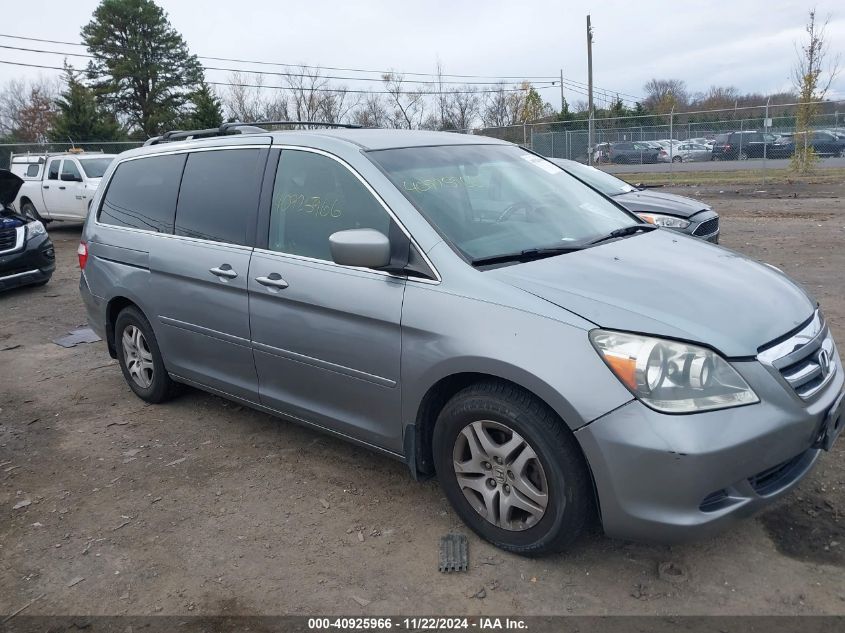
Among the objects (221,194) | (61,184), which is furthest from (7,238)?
(61,184)

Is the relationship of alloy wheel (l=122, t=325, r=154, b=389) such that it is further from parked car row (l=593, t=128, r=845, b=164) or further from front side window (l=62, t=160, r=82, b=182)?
parked car row (l=593, t=128, r=845, b=164)

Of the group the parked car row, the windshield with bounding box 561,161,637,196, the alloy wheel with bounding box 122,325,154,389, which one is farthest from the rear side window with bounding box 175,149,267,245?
the parked car row

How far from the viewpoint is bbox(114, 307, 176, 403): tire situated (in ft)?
16.0

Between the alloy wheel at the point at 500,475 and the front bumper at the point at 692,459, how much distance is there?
0.28 metres

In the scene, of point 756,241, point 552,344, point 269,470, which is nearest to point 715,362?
point 552,344

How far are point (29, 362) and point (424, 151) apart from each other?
185 inches

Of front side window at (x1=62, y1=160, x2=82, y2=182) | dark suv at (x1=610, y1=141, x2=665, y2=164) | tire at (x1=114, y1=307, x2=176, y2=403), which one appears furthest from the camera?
dark suv at (x1=610, y1=141, x2=665, y2=164)

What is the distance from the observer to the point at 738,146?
1082 inches

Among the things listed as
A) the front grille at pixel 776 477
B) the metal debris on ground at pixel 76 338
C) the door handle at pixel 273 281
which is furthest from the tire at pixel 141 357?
the front grille at pixel 776 477

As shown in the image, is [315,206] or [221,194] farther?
[221,194]

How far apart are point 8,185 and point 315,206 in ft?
25.8

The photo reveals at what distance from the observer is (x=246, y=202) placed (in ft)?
13.5

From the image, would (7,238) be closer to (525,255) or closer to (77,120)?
(525,255)

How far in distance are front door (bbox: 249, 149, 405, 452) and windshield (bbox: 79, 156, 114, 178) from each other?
521 inches
